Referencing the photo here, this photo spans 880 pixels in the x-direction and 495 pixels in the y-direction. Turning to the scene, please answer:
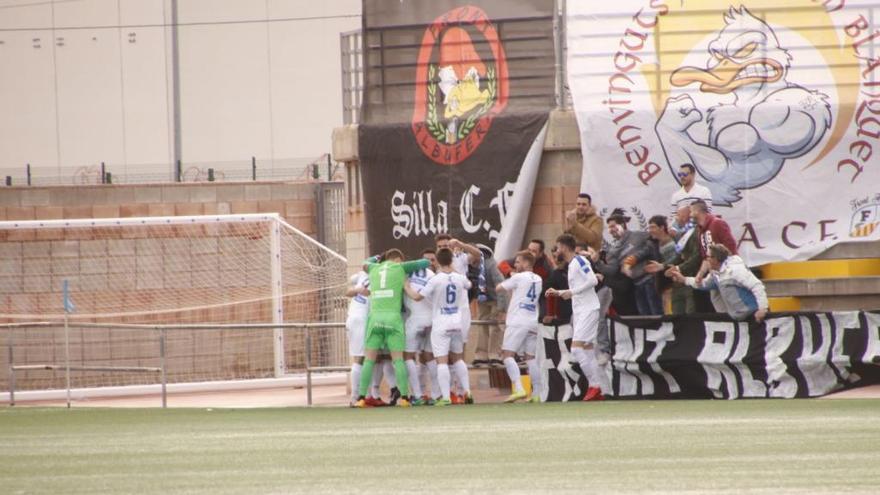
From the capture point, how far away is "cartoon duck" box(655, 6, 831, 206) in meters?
20.8

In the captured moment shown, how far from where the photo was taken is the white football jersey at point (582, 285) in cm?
1848

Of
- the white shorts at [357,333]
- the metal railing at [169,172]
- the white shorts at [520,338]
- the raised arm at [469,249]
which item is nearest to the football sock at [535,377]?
the white shorts at [520,338]

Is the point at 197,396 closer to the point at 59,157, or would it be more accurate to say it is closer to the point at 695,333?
the point at 695,333

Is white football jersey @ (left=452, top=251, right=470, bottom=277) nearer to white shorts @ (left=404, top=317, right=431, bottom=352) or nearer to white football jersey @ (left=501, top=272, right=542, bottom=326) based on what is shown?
white shorts @ (left=404, top=317, right=431, bottom=352)

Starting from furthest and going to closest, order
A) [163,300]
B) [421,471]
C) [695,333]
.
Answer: [163,300] → [695,333] → [421,471]

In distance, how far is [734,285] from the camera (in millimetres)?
18344

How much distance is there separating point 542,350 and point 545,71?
4.38 m

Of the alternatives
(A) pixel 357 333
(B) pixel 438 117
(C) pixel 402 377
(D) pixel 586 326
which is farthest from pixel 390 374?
(B) pixel 438 117

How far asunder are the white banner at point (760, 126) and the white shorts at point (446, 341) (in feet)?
9.46

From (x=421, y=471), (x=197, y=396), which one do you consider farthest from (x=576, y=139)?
(x=421, y=471)

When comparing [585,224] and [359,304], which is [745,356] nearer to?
[585,224]

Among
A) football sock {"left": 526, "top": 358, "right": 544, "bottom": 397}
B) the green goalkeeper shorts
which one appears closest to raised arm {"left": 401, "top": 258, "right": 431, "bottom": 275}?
the green goalkeeper shorts

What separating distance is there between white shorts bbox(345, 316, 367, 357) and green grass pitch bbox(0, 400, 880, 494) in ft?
8.81

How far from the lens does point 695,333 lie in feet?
61.4
